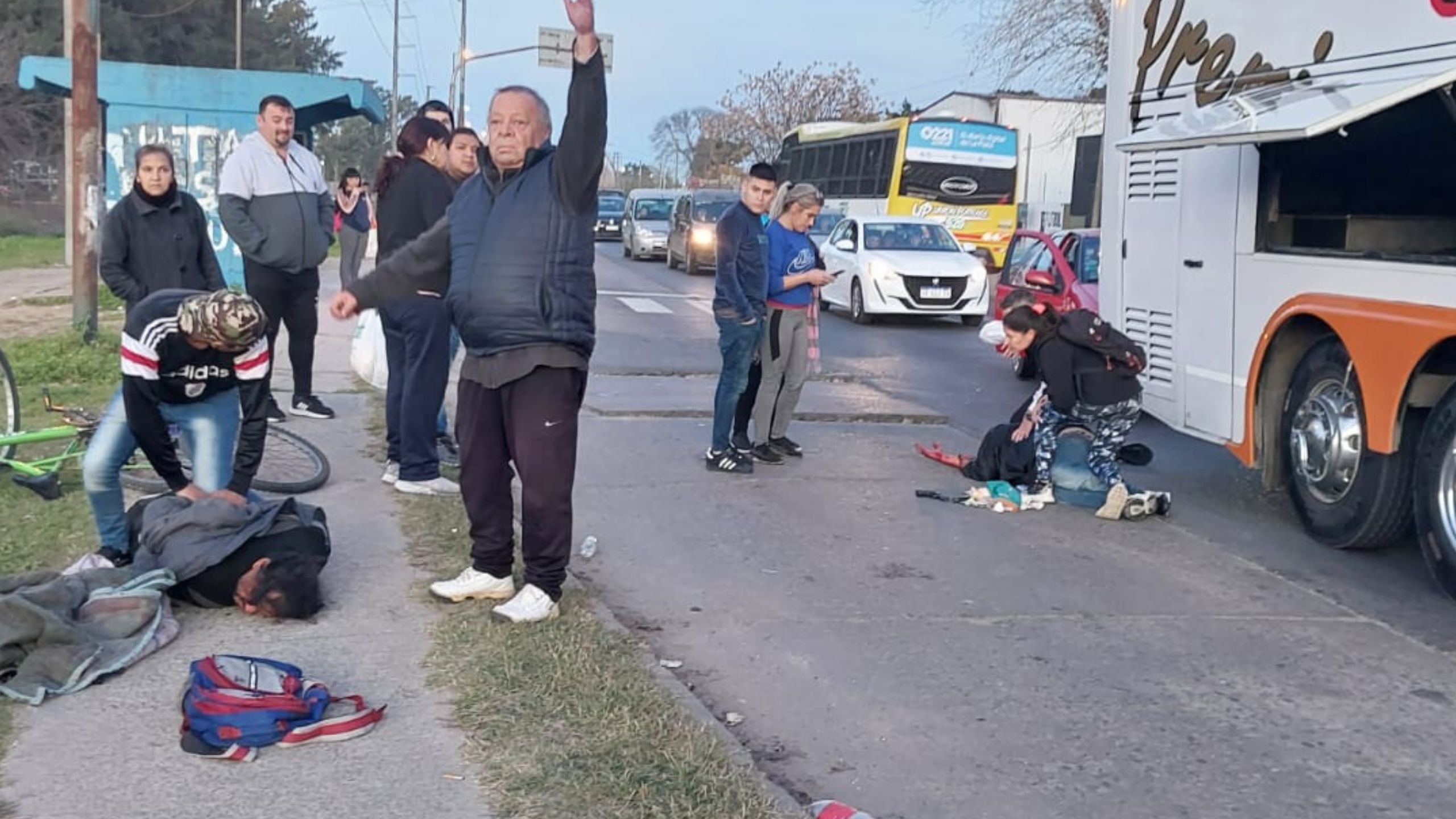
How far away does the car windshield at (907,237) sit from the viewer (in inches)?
795

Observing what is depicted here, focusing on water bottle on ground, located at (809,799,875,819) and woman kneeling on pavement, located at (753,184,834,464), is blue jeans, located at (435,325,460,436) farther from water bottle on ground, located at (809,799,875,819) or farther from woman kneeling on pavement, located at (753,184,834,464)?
water bottle on ground, located at (809,799,875,819)

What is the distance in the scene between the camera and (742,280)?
8.01 metres

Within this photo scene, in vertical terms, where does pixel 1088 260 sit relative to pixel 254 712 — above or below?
above

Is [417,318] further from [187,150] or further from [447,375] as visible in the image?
[187,150]

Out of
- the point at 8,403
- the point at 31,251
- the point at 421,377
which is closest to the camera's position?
the point at 421,377

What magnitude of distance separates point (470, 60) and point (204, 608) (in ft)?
168

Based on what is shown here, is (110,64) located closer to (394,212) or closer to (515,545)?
(394,212)

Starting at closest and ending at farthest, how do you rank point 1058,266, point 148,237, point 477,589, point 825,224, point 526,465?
point 526,465 < point 477,589 < point 148,237 < point 1058,266 < point 825,224

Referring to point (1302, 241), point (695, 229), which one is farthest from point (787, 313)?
point (695, 229)

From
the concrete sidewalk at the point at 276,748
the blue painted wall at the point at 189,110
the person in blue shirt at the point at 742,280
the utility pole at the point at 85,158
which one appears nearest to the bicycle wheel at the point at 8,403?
the concrete sidewalk at the point at 276,748

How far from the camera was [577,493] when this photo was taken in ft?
25.6

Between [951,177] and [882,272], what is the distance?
1077 centimetres

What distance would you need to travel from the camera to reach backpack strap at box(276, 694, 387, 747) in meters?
4.02

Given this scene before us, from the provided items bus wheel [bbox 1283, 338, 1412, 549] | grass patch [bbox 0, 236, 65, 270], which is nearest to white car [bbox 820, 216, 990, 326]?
bus wheel [bbox 1283, 338, 1412, 549]
